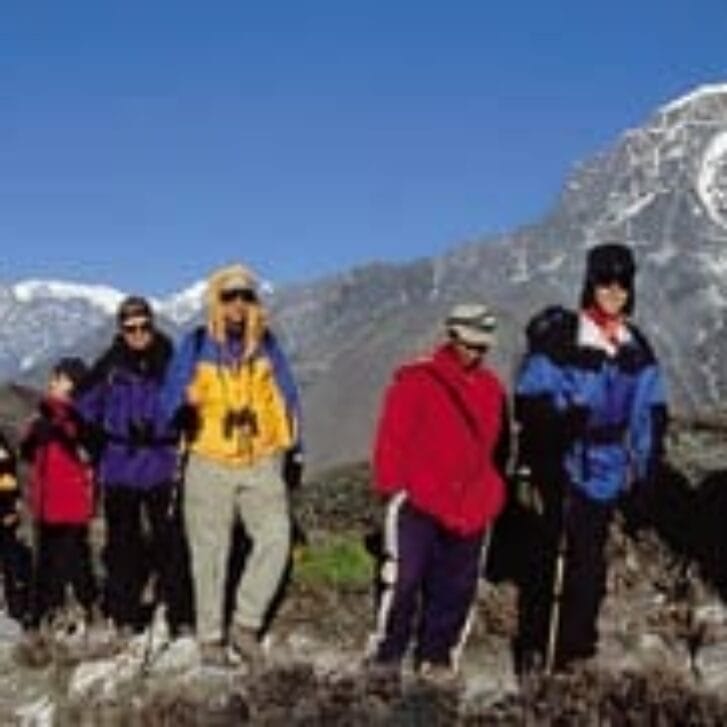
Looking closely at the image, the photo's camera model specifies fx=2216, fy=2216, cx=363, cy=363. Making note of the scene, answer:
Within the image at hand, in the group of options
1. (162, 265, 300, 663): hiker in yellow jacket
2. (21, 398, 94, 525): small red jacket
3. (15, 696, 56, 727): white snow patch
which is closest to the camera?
(15, 696, 56, 727): white snow patch

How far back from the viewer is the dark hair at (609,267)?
13.4 meters

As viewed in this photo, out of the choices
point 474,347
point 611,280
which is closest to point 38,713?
point 474,347

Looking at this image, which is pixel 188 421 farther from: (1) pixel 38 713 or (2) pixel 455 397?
(1) pixel 38 713

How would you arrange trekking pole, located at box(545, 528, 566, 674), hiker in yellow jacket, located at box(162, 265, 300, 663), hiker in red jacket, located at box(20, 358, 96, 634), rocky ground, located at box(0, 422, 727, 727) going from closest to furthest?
rocky ground, located at box(0, 422, 727, 727)
trekking pole, located at box(545, 528, 566, 674)
hiker in yellow jacket, located at box(162, 265, 300, 663)
hiker in red jacket, located at box(20, 358, 96, 634)

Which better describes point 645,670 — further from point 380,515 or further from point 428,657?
point 380,515

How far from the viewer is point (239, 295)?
1416 centimetres

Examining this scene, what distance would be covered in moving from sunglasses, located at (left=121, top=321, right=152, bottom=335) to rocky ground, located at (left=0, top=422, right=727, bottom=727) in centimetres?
205

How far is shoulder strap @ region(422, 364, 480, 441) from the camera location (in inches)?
539

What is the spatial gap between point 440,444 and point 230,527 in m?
1.66

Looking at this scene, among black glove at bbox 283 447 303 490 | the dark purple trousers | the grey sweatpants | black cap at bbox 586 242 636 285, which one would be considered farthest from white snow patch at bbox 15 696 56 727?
black cap at bbox 586 242 636 285

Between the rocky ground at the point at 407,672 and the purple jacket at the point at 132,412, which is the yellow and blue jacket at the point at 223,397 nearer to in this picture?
the purple jacket at the point at 132,412

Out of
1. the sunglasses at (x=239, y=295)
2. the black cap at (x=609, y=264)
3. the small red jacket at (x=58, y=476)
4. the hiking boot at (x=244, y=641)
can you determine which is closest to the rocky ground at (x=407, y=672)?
the hiking boot at (x=244, y=641)

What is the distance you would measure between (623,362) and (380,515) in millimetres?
4788

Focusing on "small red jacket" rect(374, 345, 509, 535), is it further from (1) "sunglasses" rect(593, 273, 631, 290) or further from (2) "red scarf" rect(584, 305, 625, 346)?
(1) "sunglasses" rect(593, 273, 631, 290)
